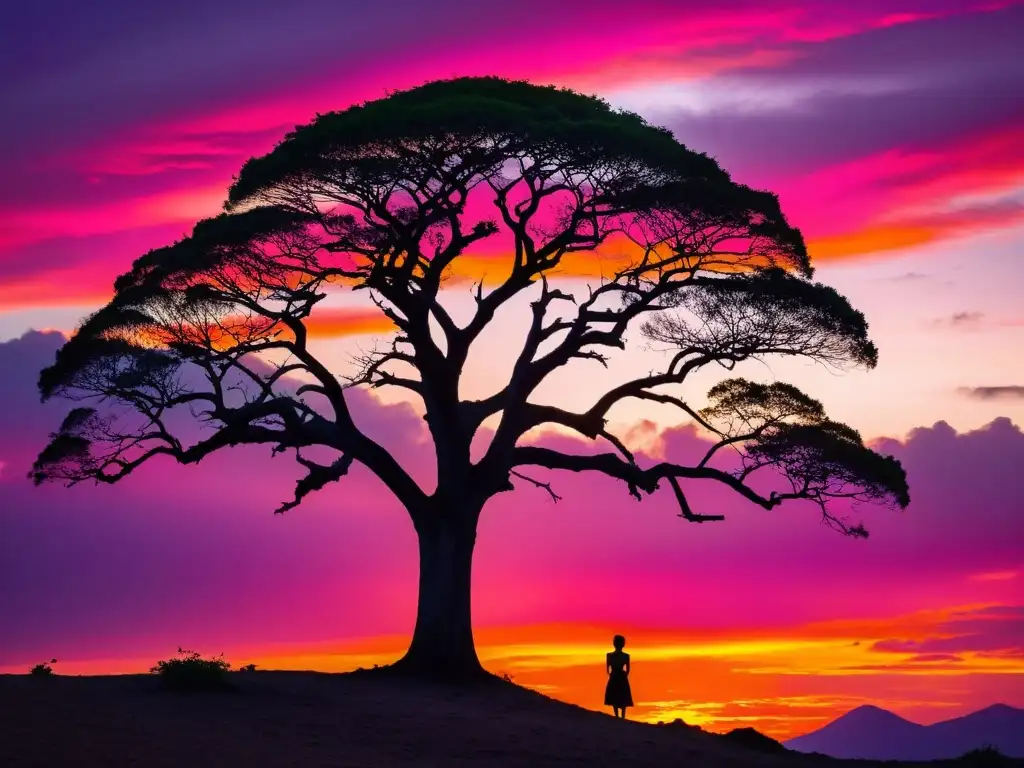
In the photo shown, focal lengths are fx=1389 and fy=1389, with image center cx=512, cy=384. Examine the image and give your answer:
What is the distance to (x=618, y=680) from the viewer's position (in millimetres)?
28078

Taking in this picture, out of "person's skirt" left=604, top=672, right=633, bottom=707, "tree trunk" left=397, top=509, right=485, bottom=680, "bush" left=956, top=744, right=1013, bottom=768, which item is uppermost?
"tree trunk" left=397, top=509, right=485, bottom=680

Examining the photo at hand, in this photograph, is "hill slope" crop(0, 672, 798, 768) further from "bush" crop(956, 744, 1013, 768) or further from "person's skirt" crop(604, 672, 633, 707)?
"bush" crop(956, 744, 1013, 768)

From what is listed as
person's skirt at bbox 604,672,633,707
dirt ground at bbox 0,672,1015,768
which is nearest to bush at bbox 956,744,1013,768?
dirt ground at bbox 0,672,1015,768

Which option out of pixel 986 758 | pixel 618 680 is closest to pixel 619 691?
pixel 618 680

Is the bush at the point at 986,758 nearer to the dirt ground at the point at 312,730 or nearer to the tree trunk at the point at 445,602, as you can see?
the dirt ground at the point at 312,730

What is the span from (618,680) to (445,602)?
436 centimetres

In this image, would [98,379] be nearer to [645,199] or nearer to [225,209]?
[225,209]

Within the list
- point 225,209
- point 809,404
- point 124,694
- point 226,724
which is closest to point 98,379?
point 225,209

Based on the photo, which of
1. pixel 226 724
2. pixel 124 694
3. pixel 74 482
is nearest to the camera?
pixel 226 724

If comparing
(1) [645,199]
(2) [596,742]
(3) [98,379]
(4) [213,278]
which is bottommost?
(2) [596,742]

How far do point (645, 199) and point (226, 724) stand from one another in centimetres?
1451

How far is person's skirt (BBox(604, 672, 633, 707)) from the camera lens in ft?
92.1

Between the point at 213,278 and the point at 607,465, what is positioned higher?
the point at 213,278

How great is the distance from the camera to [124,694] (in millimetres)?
23328
